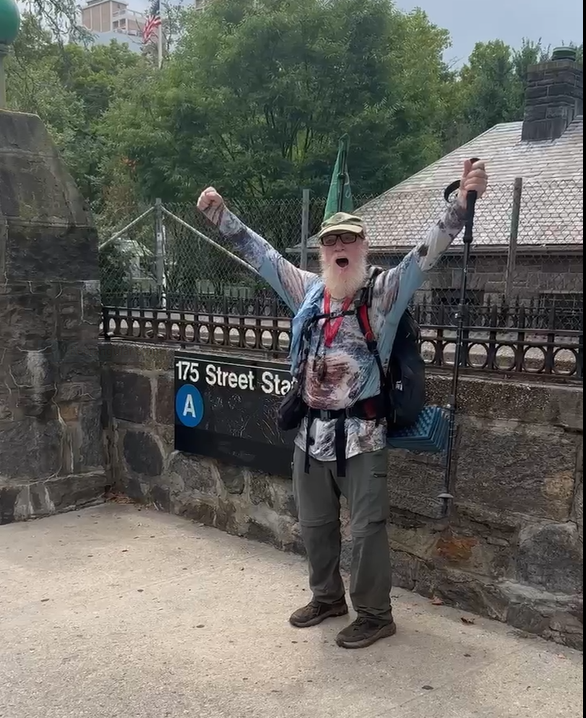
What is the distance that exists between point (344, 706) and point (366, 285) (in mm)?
1675

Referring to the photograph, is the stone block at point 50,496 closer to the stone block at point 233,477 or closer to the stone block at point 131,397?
the stone block at point 131,397

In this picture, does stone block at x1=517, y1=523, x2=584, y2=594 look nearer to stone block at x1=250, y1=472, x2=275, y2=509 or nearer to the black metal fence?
the black metal fence

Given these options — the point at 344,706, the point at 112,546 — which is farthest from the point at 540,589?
the point at 112,546

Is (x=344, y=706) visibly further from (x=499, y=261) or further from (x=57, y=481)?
(x=499, y=261)

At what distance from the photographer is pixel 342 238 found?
3279mm

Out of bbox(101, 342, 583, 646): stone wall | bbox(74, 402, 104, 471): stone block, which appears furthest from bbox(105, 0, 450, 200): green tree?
bbox(101, 342, 583, 646): stone wall

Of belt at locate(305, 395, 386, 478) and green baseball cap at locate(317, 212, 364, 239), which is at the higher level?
green baseball cap at locate(317, 212, 364, 239)

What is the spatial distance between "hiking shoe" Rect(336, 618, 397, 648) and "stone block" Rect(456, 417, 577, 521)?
0.69 metres

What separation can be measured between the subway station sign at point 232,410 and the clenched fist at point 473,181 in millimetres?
1646

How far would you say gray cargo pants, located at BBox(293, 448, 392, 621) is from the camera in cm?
324

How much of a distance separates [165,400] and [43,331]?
0.91 meters

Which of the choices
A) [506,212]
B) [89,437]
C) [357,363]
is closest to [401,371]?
[357,363]

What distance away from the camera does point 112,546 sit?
4.54 meters

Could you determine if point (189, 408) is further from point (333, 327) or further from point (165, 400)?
point (333, 327)
